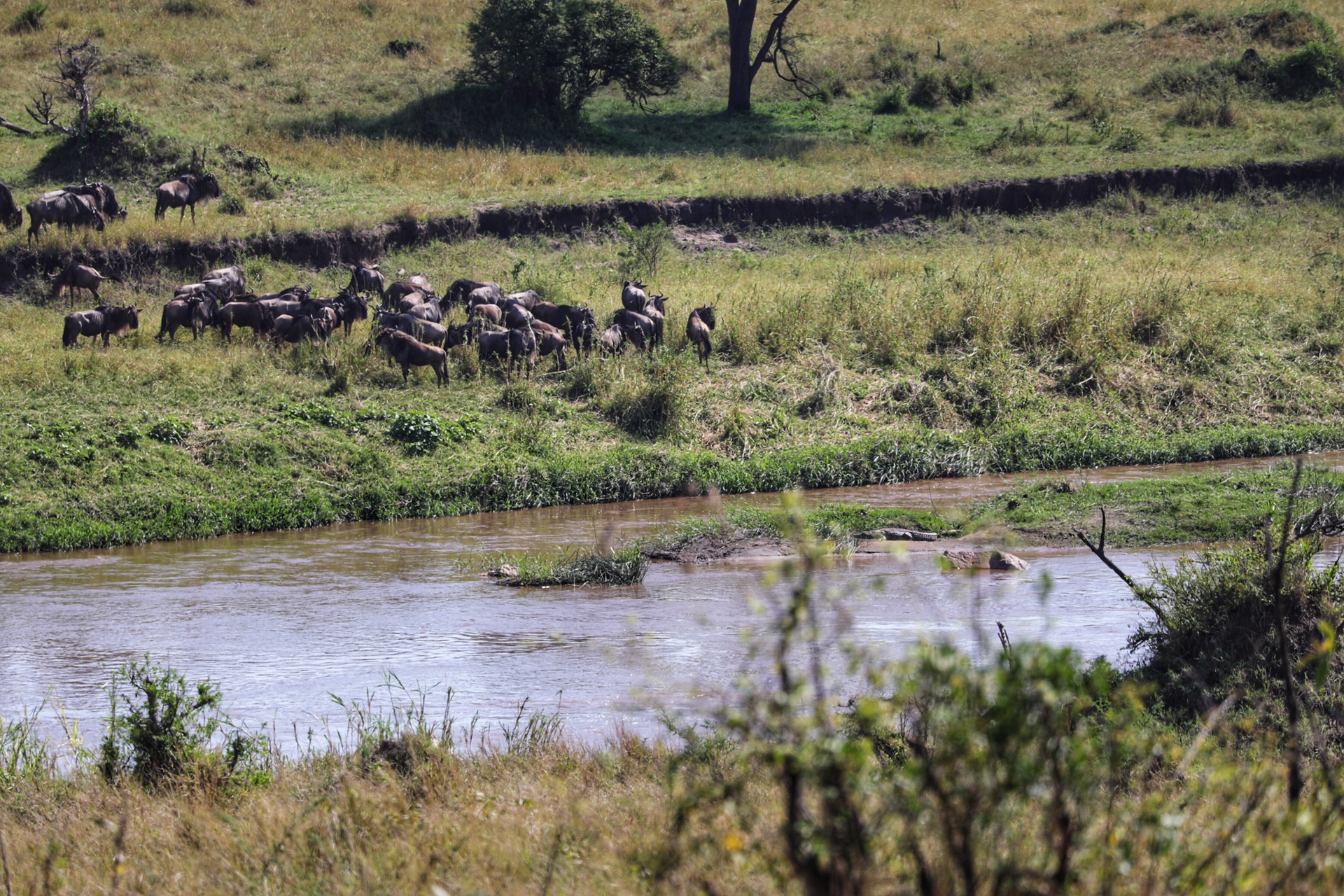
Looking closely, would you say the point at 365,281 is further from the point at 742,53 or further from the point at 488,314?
the point at 742,53

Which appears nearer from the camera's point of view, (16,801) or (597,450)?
(16,801)

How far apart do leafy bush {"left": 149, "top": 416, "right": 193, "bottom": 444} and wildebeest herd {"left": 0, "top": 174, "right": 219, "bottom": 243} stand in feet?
28.5

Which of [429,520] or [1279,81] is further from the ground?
[1279,81]

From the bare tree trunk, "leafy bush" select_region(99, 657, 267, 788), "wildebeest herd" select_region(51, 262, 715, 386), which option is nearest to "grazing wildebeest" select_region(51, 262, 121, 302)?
"wildebeest herd" select_region(51, 262, 715, 386)

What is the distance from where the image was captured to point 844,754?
2748mm

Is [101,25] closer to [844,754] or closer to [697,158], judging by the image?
[697,158]

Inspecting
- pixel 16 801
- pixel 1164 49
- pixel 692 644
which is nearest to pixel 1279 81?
pixel 1164 49

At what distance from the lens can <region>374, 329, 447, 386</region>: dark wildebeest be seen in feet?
57.7

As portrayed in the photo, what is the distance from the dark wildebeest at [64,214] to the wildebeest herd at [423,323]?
2.08 m

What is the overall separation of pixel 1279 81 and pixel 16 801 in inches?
1586

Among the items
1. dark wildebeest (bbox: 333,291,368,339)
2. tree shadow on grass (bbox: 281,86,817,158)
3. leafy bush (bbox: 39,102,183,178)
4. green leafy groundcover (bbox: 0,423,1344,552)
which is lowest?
green leafy groundcover (bbox: 0,423,1344,552)

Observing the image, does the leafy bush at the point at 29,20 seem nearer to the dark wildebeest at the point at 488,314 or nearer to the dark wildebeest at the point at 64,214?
the dark wildebeest at the point at 64,214

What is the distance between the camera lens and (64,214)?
2183 cm

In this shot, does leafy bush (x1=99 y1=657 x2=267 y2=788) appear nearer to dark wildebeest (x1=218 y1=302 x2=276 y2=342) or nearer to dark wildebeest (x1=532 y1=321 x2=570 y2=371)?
dark wildebeest (x1=532 y1=321 x2=570 y2=371)
